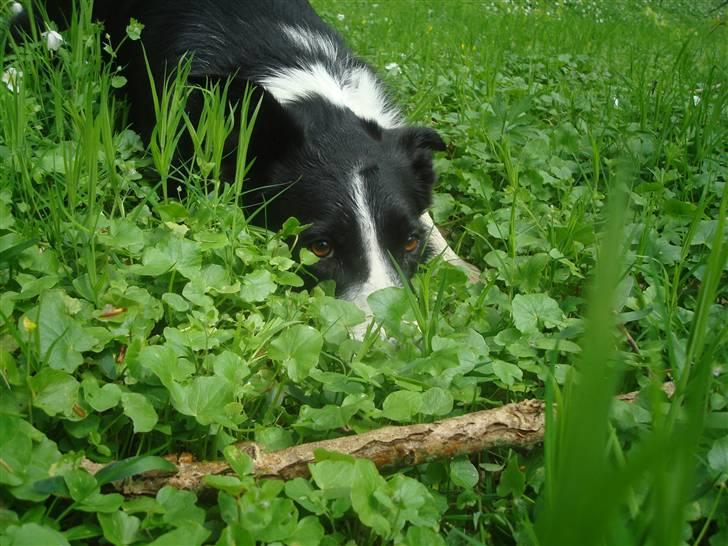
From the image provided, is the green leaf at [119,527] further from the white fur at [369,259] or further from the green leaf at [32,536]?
the white fur at [369,259]

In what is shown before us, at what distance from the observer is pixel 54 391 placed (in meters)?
1.32

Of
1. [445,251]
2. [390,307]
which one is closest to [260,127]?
[445,251]

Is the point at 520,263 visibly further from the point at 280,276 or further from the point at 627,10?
the point at 627,10

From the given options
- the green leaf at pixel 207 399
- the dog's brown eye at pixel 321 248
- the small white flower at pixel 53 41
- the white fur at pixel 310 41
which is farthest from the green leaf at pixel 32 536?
the white fur at pixel 310 41

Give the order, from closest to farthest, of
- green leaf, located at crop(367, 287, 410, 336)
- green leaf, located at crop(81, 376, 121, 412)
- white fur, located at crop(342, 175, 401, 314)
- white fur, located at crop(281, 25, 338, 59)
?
green leaf, located at crop(81, 376, 121, 412) < green leaf, located at crop(367, 287, 410, 336) < white fur, located at crop(342, 175, 401, 314) < white fur, located at crop(281, 25, 338, 59)

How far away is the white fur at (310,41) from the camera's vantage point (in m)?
3.41

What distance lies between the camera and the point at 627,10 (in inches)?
526

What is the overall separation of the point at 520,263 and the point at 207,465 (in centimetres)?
138

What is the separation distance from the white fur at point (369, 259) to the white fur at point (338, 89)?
0.63m

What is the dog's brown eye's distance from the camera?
8.13 feet

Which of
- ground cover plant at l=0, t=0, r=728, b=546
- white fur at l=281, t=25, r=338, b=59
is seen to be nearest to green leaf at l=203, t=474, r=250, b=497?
ground cover plant at l=0, t=0, r=728, b=546

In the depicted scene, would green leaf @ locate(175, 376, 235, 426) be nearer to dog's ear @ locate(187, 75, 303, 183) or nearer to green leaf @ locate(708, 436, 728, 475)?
green leaf @ locate(708, 436, 728, 475)

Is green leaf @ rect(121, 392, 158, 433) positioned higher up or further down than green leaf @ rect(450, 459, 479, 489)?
higher up

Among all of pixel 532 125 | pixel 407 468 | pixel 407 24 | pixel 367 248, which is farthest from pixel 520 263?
pixel 407 24
